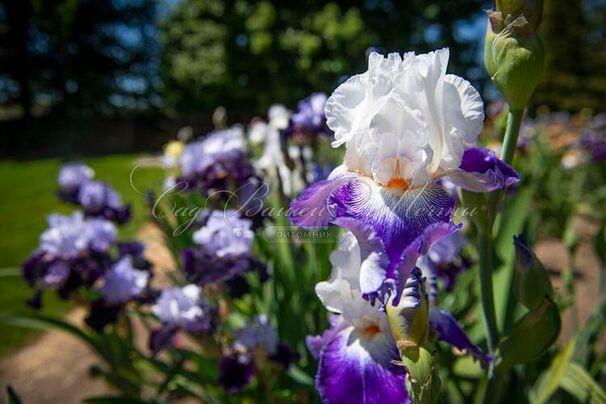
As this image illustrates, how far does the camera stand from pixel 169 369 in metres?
1.16

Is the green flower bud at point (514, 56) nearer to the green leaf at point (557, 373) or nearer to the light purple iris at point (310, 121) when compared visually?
the green leaf at point (557, 373)

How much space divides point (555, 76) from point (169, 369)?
18014mm

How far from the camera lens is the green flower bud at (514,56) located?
57cm

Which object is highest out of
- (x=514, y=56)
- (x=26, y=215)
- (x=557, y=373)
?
(x=514, y=56)

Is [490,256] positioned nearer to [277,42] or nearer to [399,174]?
[399,174]

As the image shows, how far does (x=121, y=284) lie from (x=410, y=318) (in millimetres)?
851

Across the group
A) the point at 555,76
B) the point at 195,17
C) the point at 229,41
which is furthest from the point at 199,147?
the point at 555,76

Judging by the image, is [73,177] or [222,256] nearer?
[222,256]

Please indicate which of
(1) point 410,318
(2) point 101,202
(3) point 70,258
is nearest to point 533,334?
(1) point 410,318

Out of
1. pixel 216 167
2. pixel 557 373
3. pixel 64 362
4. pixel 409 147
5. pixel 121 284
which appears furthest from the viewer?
pixel 64 362

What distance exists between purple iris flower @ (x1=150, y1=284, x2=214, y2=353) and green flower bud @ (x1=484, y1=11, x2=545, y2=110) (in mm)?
796

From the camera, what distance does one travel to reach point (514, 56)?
58cm

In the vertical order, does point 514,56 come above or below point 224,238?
above

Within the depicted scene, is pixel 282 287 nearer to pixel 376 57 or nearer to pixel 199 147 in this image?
pixel 199 147
